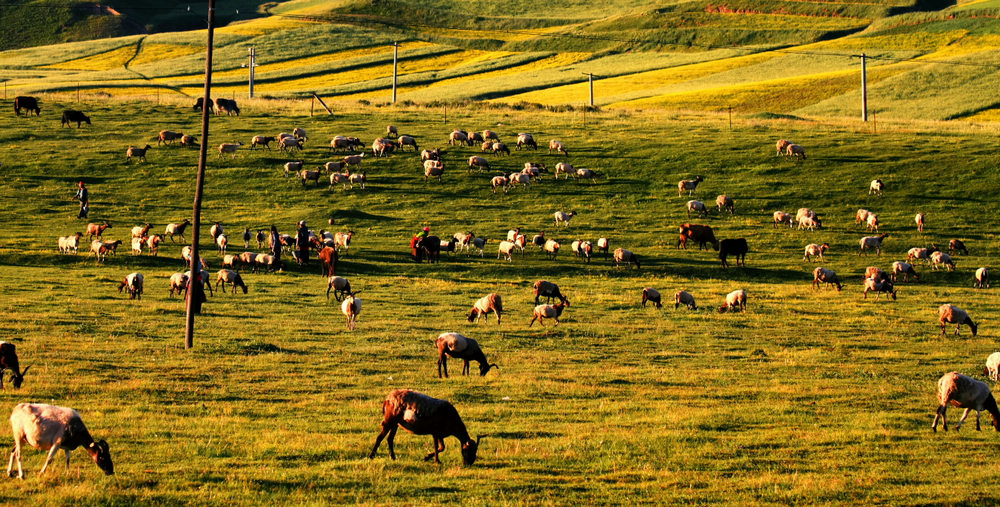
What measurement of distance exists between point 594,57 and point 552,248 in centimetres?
8610

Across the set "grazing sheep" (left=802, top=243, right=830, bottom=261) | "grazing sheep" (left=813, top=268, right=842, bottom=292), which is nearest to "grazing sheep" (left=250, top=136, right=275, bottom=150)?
"grazing sheep" (left=802, top=243, right=830, bottom=261)

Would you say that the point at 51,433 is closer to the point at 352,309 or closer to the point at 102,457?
the point at 102,457

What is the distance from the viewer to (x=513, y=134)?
67188 mm

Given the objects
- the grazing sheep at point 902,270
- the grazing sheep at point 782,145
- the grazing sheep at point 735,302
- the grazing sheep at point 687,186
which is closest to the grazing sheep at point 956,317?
the grazing sheep at point 735,302

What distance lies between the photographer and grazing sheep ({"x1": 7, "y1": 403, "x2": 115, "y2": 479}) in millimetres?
13453

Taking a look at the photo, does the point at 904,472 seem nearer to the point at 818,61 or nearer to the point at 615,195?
the point at 615,195

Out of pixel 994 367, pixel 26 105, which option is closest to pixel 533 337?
pixel 994 367

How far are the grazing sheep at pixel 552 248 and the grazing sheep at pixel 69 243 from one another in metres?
20.6

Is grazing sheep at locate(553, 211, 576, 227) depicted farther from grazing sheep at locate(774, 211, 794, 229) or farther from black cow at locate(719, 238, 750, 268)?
grazing sheep at locate(774, 211, 794, 229)

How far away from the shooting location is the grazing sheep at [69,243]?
1633 inches

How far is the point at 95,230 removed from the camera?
44.6 metres

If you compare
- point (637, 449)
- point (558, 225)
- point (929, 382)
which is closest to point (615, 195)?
point (558, 225)

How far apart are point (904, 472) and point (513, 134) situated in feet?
176

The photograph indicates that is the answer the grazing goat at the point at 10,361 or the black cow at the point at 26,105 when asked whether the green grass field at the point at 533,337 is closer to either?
the grazing goat at the point at 10,361
